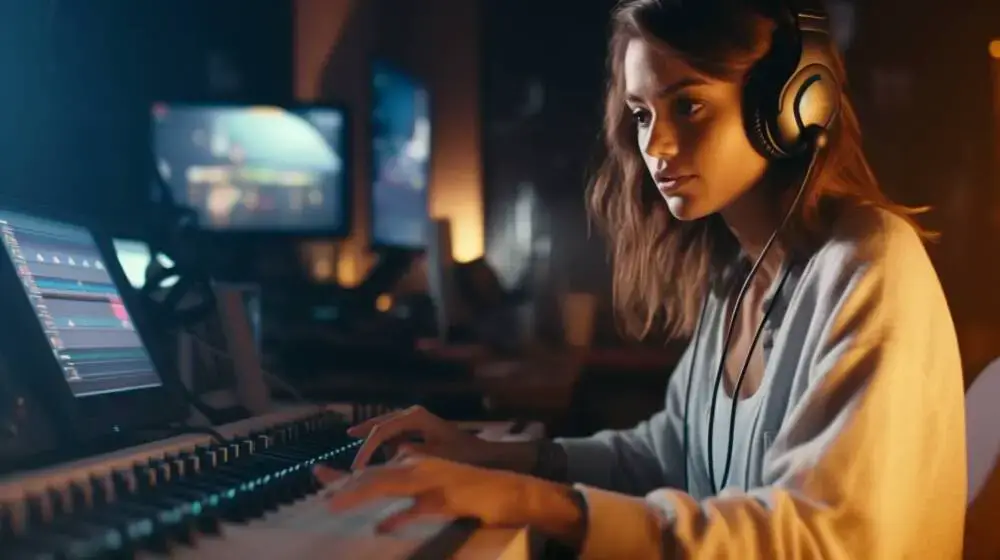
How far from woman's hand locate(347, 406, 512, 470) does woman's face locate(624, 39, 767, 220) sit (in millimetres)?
355

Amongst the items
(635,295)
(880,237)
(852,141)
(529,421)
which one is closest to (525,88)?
(635,295)

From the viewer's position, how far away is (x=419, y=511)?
2.36 feet

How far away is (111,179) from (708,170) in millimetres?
972

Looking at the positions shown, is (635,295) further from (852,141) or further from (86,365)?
(86,365)

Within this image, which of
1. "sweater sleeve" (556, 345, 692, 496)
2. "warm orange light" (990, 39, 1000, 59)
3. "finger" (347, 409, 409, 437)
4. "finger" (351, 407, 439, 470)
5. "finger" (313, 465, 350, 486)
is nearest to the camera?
"finger" (313, 465, 350, 486)

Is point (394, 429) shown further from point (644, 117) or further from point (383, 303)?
point (383, 303)

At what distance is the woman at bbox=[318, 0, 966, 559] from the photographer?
76 cm

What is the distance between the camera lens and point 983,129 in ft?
4.70

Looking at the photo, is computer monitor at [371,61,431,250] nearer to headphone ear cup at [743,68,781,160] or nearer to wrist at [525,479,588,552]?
headphone ear cup at [743,68,781,160]

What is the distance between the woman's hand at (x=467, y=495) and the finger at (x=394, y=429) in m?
0.17

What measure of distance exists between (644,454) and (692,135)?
496 mm

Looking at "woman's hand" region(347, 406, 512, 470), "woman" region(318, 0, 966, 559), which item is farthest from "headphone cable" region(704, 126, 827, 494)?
"woman's hand" region(347, 406, 512, 470)

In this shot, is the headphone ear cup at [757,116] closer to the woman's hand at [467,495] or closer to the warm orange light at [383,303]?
the woman's hand at [467,495]

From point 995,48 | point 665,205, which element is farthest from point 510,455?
point 995,48
